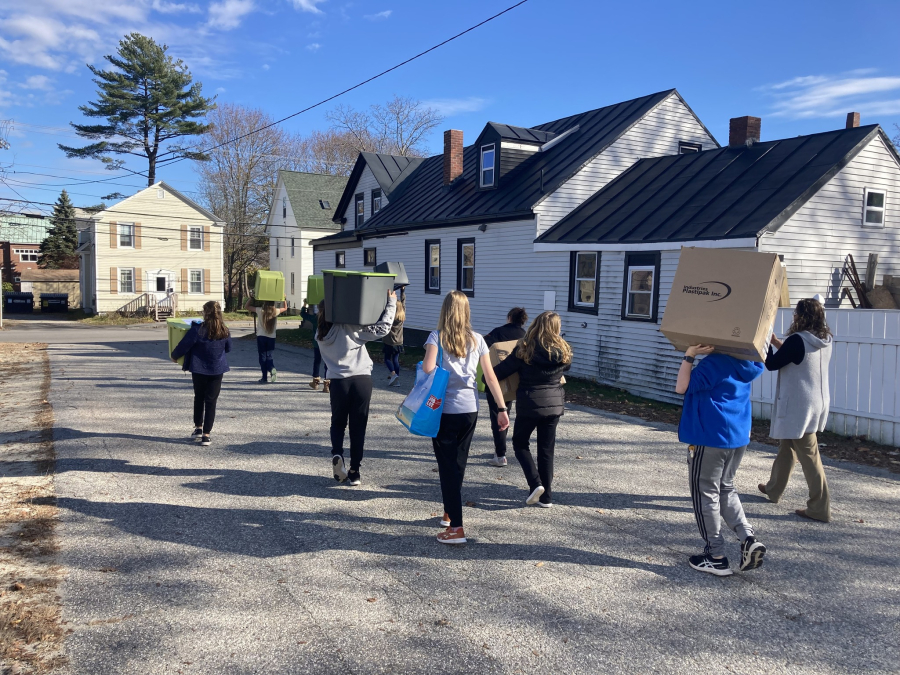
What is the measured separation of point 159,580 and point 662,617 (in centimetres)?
319

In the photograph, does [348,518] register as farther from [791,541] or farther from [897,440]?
[897,440]

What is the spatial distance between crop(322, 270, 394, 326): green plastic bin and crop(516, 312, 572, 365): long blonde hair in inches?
57.3

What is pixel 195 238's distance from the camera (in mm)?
40906

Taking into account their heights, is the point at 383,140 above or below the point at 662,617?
above

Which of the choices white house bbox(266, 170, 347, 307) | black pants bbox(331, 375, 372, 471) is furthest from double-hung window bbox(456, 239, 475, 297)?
white house bbox(266, 170, 347, 307)

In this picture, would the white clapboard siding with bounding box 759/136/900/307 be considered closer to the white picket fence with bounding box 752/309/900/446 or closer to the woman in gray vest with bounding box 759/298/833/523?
the white picket fence with bounding box 752/309/900/446

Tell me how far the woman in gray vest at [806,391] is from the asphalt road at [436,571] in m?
0.39

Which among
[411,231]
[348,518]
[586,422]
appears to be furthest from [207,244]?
[348,518]

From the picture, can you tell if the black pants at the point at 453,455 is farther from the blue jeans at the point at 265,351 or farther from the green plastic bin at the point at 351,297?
the blue jeans at the point at 265,351

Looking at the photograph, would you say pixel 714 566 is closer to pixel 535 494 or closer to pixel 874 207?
pixel 535 494

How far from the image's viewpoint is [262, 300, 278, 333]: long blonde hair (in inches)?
484

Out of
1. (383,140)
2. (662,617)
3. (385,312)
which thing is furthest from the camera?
(383,140)

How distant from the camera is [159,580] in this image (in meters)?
4.30

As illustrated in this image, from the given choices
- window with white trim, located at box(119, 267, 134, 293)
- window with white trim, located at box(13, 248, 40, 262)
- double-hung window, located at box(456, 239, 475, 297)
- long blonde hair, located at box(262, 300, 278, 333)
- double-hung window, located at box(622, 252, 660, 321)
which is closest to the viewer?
long blonde hair, located at box(262, 300, 278, 333)
